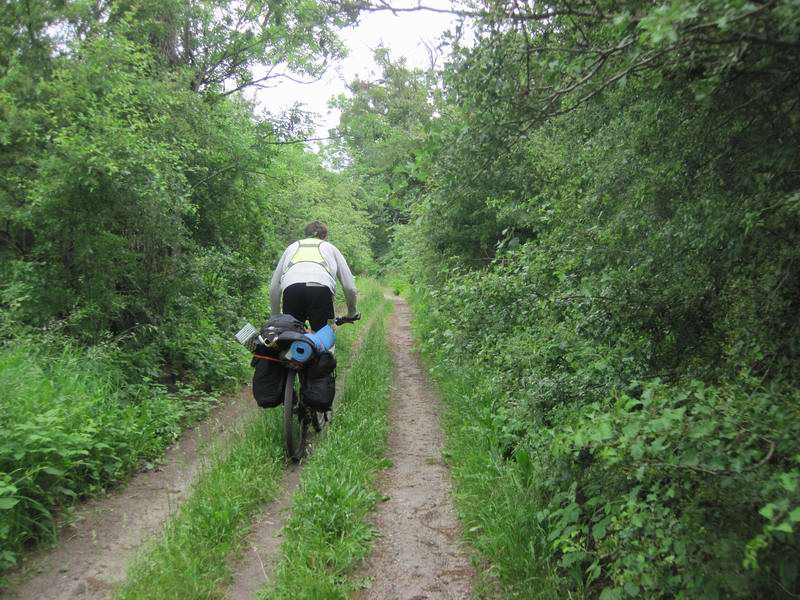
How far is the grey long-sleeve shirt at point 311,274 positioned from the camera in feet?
16.9

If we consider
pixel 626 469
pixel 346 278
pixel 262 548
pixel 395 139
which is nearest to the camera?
pixel 626 469

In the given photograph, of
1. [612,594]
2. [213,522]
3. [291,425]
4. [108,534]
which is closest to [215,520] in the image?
[213,522]

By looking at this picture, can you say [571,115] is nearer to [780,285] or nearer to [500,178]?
[500,178]

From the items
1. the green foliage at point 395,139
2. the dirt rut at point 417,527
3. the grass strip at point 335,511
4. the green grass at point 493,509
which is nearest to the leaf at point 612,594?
the green grass at point 493,509

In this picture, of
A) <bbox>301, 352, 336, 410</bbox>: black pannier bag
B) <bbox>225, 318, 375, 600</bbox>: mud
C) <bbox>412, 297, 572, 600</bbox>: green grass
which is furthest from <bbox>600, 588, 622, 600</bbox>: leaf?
<bbox>301, 352, 336, 410</bbox>: black pannier bag

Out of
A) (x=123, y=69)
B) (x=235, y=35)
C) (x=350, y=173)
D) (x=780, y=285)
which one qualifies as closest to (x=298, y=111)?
(x=235, y=35)

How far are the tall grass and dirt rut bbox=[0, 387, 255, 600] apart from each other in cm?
14

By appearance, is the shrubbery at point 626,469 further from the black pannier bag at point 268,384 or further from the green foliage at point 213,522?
the black pannier bag at point 268,384

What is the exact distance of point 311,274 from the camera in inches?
203

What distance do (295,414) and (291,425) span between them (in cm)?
64

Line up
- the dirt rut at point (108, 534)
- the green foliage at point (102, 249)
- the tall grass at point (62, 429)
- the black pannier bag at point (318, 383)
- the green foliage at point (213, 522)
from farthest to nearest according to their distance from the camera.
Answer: the black pannier bag at point (318, 383), the green foliage at point (102, 249), the tall grass at point (62, 429), the dirt rut at point (108, 534), the green foliage at point (213, 522)

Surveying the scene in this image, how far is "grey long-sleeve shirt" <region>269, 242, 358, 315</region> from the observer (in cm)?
514

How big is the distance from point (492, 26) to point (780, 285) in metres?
1.83

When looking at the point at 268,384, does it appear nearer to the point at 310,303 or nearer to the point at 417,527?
the point at 310,303
